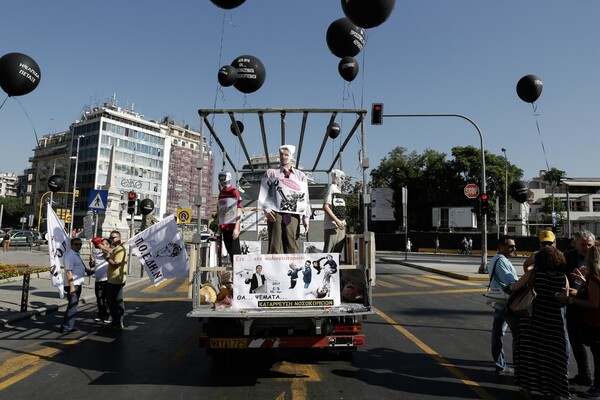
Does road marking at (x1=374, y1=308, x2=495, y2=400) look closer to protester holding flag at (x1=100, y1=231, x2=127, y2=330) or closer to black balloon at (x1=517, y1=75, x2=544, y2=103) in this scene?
protester holding flag at (x1=100, y1=231, x2=127, y2=330)

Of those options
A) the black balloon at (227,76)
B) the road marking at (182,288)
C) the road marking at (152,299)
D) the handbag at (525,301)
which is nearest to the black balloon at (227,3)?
the black balloon at (227,76)

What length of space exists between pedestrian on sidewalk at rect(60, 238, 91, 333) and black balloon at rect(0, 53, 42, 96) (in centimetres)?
335

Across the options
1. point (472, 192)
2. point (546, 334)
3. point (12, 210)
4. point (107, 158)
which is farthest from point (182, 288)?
point (12, 210)

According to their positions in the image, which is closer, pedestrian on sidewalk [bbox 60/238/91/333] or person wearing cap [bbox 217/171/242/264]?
person wearing cap [bbox 217/171/242/264]

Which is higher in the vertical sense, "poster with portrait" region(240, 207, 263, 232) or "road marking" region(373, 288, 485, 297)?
"poster with portrait" region(240, 207, 263, 232)

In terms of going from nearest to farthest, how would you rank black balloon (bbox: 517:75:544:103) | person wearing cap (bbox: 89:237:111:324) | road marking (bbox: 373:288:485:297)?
person wearing cap (bbox: 89:237:111:324)
black balloon (bbox: 517:75:544:103)
road marking (bbox: 373:288:485:297)

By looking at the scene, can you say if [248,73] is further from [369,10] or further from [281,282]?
[281,282]

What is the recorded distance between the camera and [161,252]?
729cm

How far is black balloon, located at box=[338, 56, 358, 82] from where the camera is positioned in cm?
1006

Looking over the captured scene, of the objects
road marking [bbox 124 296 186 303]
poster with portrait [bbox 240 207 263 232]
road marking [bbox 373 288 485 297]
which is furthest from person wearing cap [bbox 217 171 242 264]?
road marking [bbox 373 288 485 297]

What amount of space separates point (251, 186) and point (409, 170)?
5687 centimetres

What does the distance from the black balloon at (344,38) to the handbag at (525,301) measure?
5.90m

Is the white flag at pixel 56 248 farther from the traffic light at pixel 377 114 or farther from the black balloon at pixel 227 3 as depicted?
the traffic light at pixel 377 114

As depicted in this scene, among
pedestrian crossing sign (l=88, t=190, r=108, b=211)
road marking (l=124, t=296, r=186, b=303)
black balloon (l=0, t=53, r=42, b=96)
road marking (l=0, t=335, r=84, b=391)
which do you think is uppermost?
black balloon (l=0, t=53, r=42, b=96)
